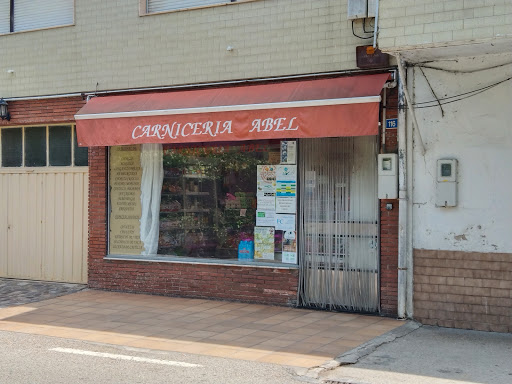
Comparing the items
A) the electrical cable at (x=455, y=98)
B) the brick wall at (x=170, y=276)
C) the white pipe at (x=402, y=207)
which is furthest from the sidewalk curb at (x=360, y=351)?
the electrical cable at (x=455, y=98)

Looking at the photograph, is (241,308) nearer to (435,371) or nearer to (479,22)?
(435,371)

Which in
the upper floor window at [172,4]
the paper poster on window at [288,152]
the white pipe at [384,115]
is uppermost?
the upper floor window at [172,4]


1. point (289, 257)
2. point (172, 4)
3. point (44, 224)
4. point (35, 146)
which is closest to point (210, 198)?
point (289, 257)

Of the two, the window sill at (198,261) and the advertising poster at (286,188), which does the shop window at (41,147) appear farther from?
the advertising poster at (286,188)

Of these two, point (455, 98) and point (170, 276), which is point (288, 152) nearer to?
point (455, 98)

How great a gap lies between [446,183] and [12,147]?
28.2ft

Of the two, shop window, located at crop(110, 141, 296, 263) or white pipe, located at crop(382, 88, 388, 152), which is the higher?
white pipe, located at crop(382, 88, 388, 152)

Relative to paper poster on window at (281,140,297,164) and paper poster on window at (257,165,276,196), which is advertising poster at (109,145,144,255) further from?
paper poster on window at (281,140,297,164)

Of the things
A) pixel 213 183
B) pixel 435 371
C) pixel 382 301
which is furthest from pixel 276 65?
pixel 435 371

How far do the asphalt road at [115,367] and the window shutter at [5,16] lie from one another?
7.44 metres

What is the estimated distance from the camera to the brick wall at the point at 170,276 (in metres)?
10.6

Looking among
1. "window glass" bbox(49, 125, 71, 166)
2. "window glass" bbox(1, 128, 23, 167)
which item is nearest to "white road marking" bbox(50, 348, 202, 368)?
"window glass" bbox(49, 125, 71, 166)

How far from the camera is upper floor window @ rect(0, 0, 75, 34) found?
12.7m

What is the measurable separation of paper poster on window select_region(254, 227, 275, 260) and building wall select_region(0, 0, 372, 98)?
8.07 ft
